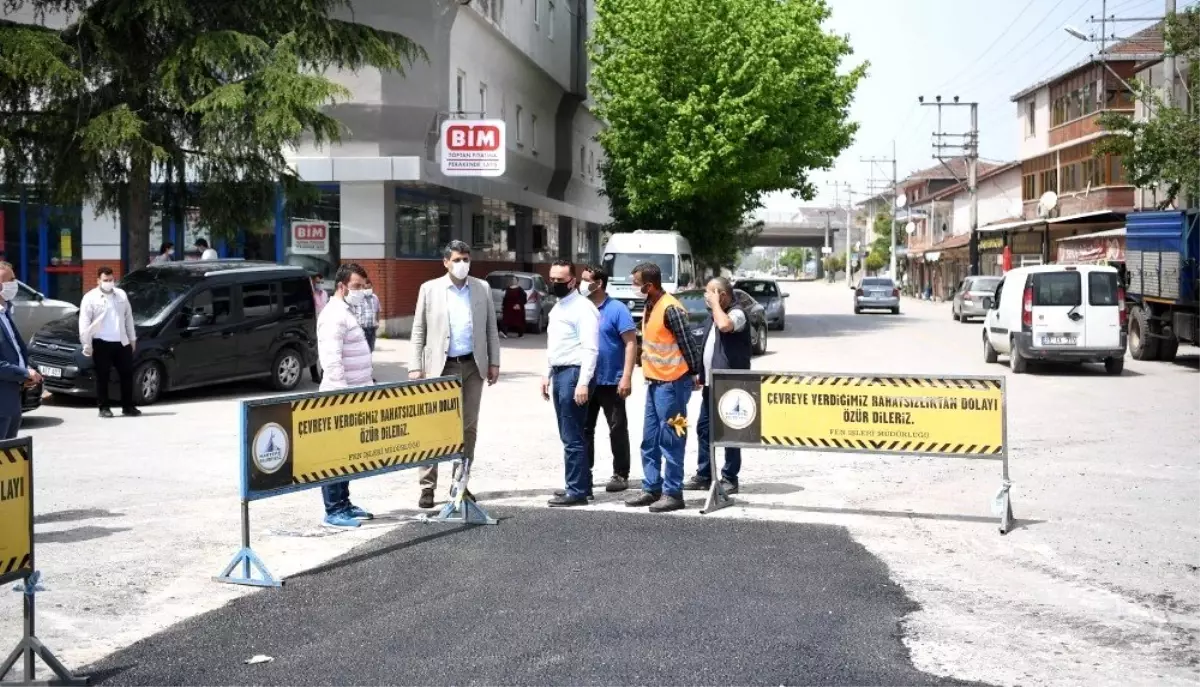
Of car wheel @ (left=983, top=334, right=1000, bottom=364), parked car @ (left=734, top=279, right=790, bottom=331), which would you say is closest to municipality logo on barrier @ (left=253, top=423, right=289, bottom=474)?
car wheel @ (left=983, top=334, right=1000, bottom=364)

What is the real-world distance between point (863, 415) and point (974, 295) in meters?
38.3

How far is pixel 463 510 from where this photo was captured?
32.7ft

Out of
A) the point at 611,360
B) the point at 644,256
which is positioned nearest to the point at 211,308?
the point at 611,360

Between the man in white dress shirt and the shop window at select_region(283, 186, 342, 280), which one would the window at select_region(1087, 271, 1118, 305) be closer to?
the man in white dress shirt

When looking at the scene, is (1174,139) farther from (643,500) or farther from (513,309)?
(643,500)

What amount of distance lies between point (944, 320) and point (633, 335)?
4187cm

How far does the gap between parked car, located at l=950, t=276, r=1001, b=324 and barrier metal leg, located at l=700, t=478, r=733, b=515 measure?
122ft

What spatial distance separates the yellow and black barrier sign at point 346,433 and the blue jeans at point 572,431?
85cm

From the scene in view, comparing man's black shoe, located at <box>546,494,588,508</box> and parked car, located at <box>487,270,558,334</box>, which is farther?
parked car, located at <box>487,270,558,334</box>

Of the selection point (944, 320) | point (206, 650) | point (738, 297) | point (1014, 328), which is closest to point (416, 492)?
point (738, 297)

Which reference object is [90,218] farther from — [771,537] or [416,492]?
[771,537]

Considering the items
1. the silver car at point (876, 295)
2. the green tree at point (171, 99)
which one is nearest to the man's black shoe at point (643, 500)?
the green tree at point (171, 99)

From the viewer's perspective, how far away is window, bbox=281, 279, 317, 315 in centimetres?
2097

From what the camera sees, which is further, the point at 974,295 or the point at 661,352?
the point at 974,295
